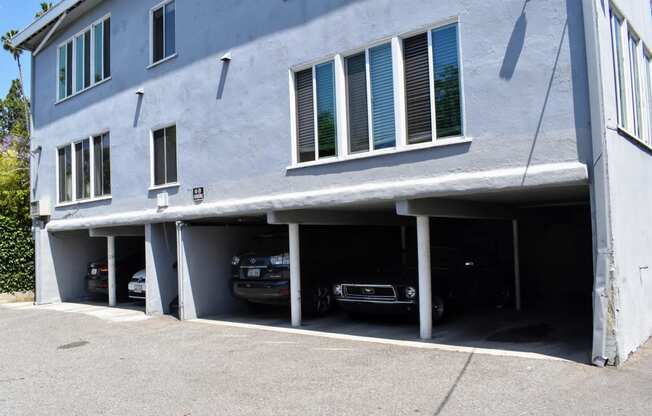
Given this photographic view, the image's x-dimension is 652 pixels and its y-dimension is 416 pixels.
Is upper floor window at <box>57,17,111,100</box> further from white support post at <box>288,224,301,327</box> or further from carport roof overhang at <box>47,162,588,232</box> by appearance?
white support post at <box>288,224,301,327</box>

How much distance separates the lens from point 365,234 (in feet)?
42.9

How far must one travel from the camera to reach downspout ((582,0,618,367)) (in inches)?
257

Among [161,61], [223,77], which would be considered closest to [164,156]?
[161,61]

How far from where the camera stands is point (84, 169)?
15359 millimetres

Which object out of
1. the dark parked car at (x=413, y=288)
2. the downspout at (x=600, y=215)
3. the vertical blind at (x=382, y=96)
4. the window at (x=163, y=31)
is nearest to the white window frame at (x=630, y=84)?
the downspout at (x=600, y=215)

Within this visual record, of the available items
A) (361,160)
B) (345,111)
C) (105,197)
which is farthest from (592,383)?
(105,197)

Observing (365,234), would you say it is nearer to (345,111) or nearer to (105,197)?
(345,111)

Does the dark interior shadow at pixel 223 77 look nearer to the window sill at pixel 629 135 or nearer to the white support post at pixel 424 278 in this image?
the white support post at pixel 424 278

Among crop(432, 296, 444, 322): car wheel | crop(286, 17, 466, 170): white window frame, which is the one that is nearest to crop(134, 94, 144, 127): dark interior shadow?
crop(286, 17, 466, 170): white window frame

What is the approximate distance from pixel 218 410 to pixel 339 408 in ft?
3.97

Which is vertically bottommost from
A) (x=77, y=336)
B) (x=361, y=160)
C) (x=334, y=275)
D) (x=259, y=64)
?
(x=77, y=336)

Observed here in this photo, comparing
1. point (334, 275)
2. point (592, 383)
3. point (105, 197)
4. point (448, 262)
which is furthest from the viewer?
point (105, 197)

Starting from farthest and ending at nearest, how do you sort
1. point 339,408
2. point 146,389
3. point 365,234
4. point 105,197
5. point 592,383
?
point 105,197 → point 365,234 → point 146,389 → point 592,383 → point 339,408

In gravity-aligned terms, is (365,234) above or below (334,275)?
above
